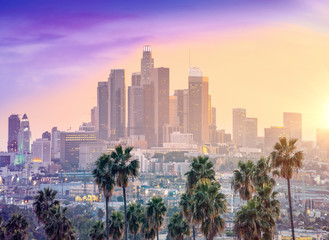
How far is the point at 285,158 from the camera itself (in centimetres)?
5100

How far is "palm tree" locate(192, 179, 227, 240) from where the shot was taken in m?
46.9

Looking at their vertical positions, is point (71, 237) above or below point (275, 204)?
below

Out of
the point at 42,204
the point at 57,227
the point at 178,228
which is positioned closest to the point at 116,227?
the point at 178,228

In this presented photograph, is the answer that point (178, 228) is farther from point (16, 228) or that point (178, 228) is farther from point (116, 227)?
point (16, 228)

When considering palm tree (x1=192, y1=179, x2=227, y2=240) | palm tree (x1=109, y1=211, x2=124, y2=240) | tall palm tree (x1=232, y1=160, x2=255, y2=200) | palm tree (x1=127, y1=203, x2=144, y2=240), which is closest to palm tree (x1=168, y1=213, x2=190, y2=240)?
palm tree (x1=127, y1=203, x2=144, y2=240)

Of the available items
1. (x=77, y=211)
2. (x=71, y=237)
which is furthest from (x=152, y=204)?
(x=77, y=211)

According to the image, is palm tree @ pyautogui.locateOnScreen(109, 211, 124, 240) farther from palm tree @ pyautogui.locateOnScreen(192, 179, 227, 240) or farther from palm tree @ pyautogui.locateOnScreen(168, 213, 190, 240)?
palm tree @ pyautogui.locateOnScreen(192, 179, 227, 240)

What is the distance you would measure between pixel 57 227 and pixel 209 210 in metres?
15.3

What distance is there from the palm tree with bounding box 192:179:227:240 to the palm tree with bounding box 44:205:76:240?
43.8ft

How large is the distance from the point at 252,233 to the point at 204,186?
5680 millimetres

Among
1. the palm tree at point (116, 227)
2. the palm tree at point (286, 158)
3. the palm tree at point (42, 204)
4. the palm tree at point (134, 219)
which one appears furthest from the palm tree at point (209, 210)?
the palm tree at point (42, 204)

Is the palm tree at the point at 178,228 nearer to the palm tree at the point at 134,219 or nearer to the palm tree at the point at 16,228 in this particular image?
the palm tree at the point at 134,219

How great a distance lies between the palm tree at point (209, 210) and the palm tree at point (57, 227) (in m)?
13.4

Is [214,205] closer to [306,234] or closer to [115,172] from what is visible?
[115,172]
